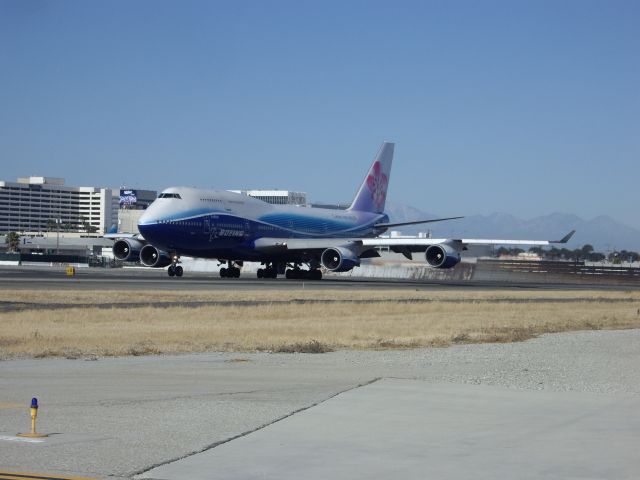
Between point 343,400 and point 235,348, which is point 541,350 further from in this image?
point 343,400

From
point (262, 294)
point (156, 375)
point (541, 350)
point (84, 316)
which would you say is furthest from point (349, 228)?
point (156, 375)

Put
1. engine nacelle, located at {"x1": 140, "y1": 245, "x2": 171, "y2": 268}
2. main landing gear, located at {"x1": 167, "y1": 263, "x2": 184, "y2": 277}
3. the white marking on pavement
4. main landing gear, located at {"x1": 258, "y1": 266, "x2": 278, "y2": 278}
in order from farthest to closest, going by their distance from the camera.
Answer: main landing gear, located at {"x1": 258, "y1": 266, "x2": 278, "y2": 278}
main landing gear, located at {"x1": 167, "y1": 263, "x2": 184, "y2": 277}
engine nacelle, located at {"x1": 140, "y1": 245, "x2": 171, "y2": 268}
the white marking on pavement

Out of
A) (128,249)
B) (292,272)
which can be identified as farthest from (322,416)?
(292,272)

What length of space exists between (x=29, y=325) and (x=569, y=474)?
20.6 m

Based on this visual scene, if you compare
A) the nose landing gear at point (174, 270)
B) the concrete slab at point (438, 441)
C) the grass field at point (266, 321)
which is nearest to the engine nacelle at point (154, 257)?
the nose landing gear at point (174, 270)

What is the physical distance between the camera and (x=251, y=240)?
69.6 m

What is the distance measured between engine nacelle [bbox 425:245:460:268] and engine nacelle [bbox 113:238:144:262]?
20.4m

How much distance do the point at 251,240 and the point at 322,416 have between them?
56.8m

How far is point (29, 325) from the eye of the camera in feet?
90.7

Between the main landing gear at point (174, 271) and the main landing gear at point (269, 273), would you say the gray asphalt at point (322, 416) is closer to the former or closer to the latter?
the main landing gear at point (174, 271)

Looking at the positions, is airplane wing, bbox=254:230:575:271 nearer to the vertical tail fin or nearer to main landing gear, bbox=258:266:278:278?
main landing gear, bbox=258:266:278:278

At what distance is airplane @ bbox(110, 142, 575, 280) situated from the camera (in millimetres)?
64625

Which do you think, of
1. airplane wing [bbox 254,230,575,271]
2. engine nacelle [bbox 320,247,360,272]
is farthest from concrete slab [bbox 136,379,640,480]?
airplane wing [bbox 254,230,575,271]

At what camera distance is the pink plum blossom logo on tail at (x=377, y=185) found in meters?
86.6
